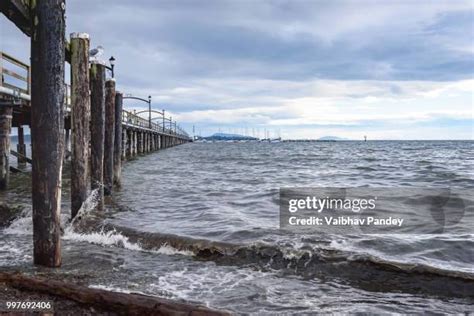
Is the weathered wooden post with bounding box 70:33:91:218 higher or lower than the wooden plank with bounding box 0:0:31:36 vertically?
lower

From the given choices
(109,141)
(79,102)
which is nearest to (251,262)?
(79,102)

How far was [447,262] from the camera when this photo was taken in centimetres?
731

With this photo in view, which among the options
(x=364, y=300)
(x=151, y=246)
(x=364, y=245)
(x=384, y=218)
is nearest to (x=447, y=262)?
(x=364, y=245)

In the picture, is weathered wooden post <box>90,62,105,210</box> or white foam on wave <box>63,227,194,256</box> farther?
weathered wooden post <box>90,62,105,210</box>

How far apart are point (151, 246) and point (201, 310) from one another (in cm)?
477

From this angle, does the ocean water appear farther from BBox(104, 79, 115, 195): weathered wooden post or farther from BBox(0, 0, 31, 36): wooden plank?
BBox(0, 0, 31, 36): wooden plank

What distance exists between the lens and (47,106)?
5.56 m

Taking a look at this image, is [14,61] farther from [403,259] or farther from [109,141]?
[403,259]

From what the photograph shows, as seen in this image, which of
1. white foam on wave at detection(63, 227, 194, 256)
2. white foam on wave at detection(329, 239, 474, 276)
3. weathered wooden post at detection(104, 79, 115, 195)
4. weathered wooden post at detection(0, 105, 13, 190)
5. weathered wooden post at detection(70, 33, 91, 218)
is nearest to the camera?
white foam on wave at detection(329, 239, 474, 276)

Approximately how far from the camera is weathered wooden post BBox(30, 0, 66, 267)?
18.1 ft

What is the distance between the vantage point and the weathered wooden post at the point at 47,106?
5.53 meters

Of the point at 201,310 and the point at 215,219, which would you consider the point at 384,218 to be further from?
the point at 201,310

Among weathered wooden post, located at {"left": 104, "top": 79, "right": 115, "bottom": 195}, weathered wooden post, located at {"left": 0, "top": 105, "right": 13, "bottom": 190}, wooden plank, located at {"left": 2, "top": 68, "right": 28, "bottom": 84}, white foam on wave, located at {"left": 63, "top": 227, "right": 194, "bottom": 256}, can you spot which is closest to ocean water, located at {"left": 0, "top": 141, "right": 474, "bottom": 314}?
white foam on wave, located at {"left": 63, "top": 227, "right": 194, "bottom": 256}

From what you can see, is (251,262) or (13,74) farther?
(13,74)
